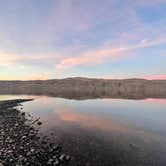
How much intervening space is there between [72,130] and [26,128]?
6275 mm

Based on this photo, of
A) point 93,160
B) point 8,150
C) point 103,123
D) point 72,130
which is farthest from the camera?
point 103,123

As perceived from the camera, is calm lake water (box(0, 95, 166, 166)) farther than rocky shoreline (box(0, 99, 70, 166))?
Yes

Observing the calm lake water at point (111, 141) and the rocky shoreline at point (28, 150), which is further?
the calm lake water at point (111, 141)

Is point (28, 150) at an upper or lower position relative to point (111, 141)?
upper

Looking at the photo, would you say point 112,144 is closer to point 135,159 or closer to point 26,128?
point 135,159

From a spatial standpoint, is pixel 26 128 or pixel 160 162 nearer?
pixel 160 162

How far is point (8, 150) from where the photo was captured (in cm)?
2008

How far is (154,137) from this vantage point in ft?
84.5

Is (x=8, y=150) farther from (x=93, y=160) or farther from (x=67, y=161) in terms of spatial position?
(x=93, y=160)

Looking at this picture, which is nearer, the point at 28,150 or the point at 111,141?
the point at 28,150

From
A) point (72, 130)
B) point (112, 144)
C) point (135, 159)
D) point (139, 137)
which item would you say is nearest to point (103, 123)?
point (72, 130)

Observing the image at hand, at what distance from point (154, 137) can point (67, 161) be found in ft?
40.5

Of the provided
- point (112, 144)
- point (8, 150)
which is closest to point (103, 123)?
point (112, 144)

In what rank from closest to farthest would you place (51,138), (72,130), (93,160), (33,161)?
1. (33,161)
2. (93,160)
3. (51,138)
4. (72,130)
